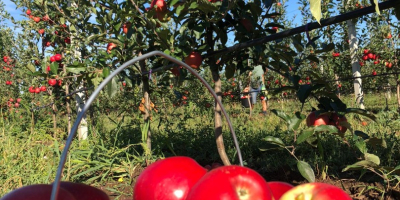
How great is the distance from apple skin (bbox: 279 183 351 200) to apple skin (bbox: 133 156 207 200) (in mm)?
160

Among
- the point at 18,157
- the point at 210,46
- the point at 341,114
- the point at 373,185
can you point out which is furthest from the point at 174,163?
the point at 18,157

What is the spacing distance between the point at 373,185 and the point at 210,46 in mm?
1338

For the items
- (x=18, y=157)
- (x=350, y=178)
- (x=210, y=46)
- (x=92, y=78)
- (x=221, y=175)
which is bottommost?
(x=350, y=178)

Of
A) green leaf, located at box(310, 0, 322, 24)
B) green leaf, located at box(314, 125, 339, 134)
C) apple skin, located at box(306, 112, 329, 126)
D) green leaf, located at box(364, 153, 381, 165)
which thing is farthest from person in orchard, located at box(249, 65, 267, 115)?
green leaf, located at box(310, 0, 322, 24)

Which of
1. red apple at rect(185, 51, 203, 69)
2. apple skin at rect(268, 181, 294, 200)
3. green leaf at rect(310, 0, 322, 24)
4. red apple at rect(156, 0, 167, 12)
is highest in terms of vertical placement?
red apple at rect(156, 0, 167, 12)

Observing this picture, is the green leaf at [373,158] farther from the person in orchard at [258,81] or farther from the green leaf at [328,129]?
the person in orchard at [258,81]

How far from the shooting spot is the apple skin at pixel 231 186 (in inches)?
16.2

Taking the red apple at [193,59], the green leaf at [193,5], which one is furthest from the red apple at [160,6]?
the green leaf at [193,5]

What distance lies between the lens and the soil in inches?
69.8

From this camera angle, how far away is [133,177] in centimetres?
241

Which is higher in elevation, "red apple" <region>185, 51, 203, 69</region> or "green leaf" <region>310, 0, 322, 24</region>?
"red apple" <region>185, 51, 203, 69</region>

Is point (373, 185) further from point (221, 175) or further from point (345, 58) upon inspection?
point (345, 58)

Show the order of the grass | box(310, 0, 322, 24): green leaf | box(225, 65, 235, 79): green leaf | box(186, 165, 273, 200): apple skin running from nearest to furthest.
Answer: box(186, 165, 273, 200): apple skin → box(310, 0, 322, 24): green leaf → box(225, 65, 235, 79): green leaf → the grass

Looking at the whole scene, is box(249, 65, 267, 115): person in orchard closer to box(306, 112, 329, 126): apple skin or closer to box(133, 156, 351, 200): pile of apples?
box(306, 112, 329, 126): apple skin
